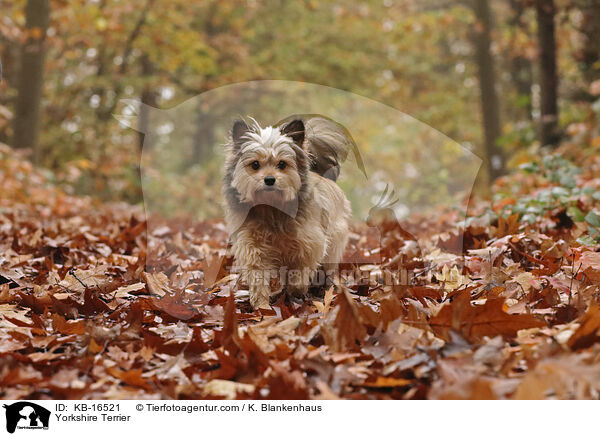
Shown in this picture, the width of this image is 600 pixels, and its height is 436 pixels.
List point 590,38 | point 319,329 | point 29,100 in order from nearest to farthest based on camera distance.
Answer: point 319,329 < point 590,38 < point 29,100

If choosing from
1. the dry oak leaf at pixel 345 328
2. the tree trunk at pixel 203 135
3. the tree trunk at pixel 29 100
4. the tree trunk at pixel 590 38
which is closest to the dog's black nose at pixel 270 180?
the tree trunk at pixel 203 135

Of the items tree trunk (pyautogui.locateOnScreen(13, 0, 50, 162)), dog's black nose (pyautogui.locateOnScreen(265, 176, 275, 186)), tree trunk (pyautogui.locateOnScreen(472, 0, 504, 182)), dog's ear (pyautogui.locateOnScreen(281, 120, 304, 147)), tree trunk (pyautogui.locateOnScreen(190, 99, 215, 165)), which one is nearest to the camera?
dog's black nose (pyautogui.locateOnScreen(265, 176, 275, 186))

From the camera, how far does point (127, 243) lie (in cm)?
560

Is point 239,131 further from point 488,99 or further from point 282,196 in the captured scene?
point 488,99

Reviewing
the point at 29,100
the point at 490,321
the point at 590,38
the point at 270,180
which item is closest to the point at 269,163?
the point at 270,180

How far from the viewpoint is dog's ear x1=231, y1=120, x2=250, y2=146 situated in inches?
146

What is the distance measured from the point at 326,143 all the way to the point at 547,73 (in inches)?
331

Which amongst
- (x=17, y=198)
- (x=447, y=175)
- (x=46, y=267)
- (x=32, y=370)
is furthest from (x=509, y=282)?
(x=17, y=198)

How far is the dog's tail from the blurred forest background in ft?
29.5

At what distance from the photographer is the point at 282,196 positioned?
366 centimetres

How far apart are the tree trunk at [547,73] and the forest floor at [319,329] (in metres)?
6.81
